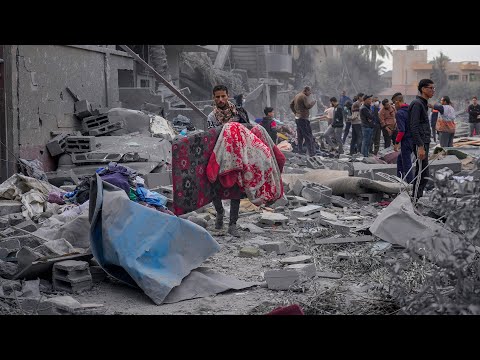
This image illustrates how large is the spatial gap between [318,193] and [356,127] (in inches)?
342

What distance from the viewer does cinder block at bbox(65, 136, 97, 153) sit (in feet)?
38.2

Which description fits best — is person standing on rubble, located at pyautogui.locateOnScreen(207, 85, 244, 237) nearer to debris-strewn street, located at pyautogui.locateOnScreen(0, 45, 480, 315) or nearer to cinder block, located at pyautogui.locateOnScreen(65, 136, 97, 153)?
debris-strewn street, located at pyautogui.locateOnScreen(0, 45, 480, 315)

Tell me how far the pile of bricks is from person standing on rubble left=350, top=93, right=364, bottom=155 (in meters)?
13.6

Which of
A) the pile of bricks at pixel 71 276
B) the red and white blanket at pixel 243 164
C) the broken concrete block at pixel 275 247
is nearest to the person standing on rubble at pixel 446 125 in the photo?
the red and white blanket at pixel 243 164

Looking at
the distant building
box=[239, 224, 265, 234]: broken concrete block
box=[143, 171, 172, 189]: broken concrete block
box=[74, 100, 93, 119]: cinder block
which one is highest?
the distant building

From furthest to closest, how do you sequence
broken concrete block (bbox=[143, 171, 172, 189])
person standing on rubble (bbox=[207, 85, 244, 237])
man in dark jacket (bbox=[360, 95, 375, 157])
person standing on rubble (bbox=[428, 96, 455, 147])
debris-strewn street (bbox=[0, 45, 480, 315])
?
person standing on rubble (bbox=[428, 96, 455, 147]) → man in dark jacket (bbox=[360, 95, 375, 157]) → broken concrete block (bbox=[143, 171, 172, 189]) → person standing on rubble (bbox=[207, 85, 244, 237]) → debris-strewn street (bbox=[0, 45, 480, 315])

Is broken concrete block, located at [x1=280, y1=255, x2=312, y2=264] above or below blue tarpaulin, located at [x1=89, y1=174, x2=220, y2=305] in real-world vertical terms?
below

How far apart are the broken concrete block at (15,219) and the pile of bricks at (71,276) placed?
96.9 inches

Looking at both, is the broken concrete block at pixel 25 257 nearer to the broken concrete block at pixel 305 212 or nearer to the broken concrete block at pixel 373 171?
the broken concrete block at pixel 305 212

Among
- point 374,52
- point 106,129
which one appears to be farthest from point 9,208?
point 374,52

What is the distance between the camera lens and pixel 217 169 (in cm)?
736

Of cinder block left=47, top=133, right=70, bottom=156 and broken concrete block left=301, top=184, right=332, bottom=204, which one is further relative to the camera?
cinder block left=47, top=133, right=70, bottom=156

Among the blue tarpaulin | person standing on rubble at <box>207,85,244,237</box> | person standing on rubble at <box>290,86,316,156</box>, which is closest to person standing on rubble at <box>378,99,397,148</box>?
person standing on rubble at <box>290,86,316,156</box>
